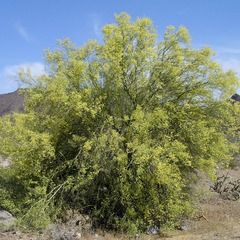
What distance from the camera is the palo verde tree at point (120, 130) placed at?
16.6 m

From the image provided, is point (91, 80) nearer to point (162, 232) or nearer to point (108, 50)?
point (108, 50)

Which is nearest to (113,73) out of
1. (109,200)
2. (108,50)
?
(108,50)

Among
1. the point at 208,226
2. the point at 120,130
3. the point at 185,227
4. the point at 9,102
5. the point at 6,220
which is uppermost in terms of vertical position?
the point at 9,102

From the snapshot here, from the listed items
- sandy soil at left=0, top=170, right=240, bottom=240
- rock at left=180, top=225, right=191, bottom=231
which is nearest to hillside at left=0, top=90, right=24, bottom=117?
sandy soil at left=0, top=170, right=240, bottom=240

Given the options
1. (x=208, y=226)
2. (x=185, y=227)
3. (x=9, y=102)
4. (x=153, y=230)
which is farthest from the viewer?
(x=9, y=102)

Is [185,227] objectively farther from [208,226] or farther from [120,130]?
[120,130]

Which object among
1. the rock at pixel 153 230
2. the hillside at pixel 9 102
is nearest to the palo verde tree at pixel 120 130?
the rock at pixel 153 230

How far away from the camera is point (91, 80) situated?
1841cm

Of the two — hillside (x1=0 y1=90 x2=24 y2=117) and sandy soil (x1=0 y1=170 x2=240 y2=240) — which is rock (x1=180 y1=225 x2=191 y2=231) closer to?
sandy soil (x1=0 y1=170 x2=240 y2=240)

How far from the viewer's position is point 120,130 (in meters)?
17.7

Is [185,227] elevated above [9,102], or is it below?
below

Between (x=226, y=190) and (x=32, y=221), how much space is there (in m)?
17.8

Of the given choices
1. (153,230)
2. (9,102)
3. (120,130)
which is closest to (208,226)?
(153,230)

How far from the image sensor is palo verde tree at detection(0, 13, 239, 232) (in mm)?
16578
